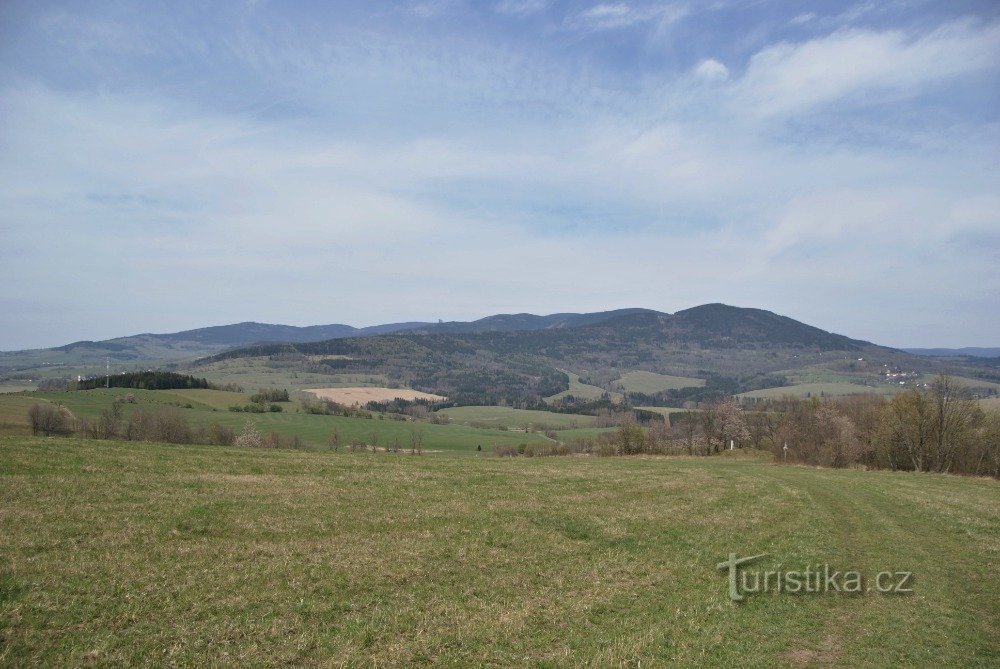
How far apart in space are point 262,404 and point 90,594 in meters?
126

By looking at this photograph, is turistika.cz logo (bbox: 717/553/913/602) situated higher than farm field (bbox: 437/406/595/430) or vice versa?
A: turistika.cz logo (bbox: 717/553/913/602)

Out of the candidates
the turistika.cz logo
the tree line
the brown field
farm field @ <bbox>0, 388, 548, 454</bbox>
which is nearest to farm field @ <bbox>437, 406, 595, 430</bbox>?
the brown field

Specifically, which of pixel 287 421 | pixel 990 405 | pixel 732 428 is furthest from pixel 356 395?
pixel 990 405

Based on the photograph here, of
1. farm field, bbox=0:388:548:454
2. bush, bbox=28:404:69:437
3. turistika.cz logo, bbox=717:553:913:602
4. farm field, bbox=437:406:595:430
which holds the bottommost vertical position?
farm field, bbox=437:406:595:430

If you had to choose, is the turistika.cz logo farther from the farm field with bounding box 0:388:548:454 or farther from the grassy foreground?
the farm field with bounding box 0:388:548:454

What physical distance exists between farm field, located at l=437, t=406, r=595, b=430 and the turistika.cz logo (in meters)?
137

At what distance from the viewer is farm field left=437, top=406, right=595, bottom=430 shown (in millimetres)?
158625

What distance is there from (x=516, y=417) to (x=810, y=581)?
156078mm

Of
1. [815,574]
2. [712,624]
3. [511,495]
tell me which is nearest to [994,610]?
[815,574]

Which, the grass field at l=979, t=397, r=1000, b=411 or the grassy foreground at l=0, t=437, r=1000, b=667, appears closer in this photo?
the grassy foreground at l=0, t=437, r=1000, b=667

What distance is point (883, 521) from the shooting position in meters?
23.2

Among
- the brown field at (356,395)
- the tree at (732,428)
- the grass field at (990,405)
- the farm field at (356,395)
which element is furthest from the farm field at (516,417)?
the grass field at (990,405)

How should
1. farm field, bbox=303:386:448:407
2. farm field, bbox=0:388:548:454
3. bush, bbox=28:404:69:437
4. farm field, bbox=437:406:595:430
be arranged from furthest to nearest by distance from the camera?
1. farm field, bbox=303:386:448:407
2. farm field, bbox=437:406:595:430
3. farm field, bbox=0:388:548:454
4. bush, bbox=28:404:69:437

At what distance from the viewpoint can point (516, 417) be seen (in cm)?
17000
